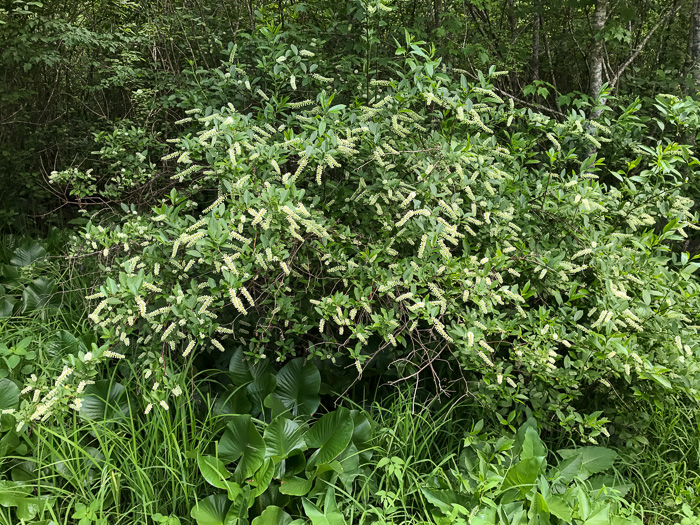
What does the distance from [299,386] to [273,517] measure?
0.65 meters

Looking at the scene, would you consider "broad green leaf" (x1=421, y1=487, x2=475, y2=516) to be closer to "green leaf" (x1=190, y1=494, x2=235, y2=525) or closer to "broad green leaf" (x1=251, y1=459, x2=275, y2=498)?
"broad green leaf" (x1=251, y1=459, x2=275, y2=498)

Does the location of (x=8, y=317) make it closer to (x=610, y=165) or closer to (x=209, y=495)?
(x=209, y=495)

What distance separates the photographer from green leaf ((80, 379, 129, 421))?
225cm

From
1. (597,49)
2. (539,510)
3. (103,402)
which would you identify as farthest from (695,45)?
(103,402)

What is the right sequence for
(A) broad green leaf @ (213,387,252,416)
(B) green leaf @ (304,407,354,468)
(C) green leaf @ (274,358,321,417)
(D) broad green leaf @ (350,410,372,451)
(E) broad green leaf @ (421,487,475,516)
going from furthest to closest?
(C) green leaf @ (274,358,321,417), (A) broad green leaf @ (213,387,252,416), (D) broad green leaf @ (350,410,372,451), (B) green leaf @ (304,407,354,468), (E) broad green leaf @ (421,487,475,516)

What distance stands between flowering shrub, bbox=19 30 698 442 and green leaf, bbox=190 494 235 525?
424mm

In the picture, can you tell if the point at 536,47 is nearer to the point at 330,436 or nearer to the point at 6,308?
the point at 330,436

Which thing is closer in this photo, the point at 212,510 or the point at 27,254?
the point at 212,510

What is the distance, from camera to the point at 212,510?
1.94 metres

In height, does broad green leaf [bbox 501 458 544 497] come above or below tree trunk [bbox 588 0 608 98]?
below

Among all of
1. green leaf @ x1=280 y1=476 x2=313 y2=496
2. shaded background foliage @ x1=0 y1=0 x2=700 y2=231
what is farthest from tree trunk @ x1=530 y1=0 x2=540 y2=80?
green leaf @ x1=280 y1=476 x2=313 y2=496

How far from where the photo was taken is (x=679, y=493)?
2.26 m

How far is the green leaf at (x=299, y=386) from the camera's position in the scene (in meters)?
2.45

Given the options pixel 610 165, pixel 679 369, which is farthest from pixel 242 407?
pixel 610 165
